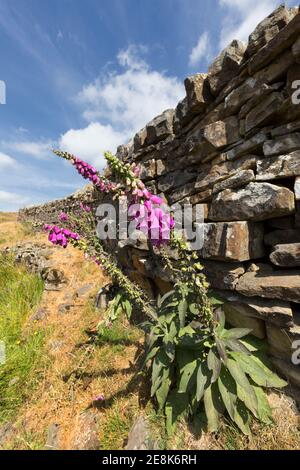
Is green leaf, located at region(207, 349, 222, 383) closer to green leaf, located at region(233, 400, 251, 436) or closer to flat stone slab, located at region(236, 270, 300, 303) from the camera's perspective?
green leaf, located at region(233, 400, 251, 436)

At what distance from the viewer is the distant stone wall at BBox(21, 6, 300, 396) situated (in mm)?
2352

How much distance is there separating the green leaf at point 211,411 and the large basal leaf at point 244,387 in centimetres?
26

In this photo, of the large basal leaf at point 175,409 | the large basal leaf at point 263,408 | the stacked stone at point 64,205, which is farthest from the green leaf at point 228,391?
the stacked stone at point 64,205

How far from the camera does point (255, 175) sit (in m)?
2.67

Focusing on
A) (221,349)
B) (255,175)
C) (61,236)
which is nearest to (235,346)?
(221,349)

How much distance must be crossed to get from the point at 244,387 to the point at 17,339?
13.4ft

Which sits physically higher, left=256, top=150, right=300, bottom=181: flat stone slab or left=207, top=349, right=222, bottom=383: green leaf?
left=256, top=150, right=300, bottom=181: flat stone slab

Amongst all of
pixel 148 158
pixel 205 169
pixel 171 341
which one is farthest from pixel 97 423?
pixel 148 158

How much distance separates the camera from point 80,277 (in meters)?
6.63

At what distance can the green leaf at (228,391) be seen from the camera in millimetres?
2227

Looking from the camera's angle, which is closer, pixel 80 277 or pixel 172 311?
pixel 172 311

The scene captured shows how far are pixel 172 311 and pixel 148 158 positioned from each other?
276 cm

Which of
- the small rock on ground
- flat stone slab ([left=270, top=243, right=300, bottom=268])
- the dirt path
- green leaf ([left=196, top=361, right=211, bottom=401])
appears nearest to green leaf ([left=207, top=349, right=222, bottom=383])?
green leaf ([left=196, top=361, right=211, bottom=401])

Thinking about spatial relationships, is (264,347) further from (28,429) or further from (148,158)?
(148,158)
